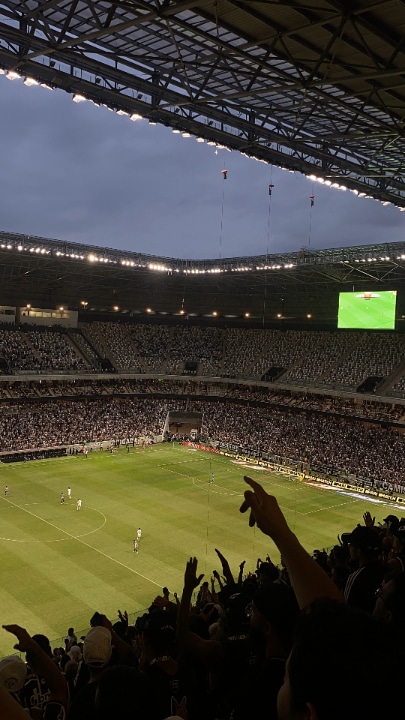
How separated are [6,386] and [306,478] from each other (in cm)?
2977

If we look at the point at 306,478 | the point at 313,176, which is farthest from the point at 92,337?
the point at 313,176

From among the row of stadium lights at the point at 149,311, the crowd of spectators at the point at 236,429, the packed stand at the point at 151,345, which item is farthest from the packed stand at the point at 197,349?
the crowd of spectators at the point at 236,429

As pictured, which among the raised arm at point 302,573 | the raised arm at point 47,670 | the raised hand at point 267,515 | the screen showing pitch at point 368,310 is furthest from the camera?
the screen showing pitch at point 368,310

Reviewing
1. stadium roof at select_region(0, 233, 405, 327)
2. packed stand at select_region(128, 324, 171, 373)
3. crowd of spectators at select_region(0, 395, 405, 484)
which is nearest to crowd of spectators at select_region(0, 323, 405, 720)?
crowd of spectators at select_region(0, 395, 405, 484)

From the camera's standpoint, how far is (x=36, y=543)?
29.3m

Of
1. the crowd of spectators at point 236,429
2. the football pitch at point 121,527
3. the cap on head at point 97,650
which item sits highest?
the cap on head at point 97,650

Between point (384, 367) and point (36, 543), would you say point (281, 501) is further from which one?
point (384, 367)

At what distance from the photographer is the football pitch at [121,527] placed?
23.6 m

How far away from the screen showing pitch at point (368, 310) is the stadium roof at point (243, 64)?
75.1 feet

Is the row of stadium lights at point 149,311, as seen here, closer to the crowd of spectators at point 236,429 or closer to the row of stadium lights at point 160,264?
the crowd of spectators at point 236,429

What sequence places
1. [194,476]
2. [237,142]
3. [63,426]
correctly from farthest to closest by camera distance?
[63,426] → [194,476] → [237,142]

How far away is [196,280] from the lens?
64.1 meters

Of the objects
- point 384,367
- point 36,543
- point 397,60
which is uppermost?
point 397,60

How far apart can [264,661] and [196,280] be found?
61696 mm
